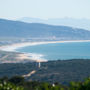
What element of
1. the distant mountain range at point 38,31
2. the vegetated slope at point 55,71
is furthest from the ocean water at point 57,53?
the distant mountain range at point 38,31

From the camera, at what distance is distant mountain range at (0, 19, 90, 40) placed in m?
173

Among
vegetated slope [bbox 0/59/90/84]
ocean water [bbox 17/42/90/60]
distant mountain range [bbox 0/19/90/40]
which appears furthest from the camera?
distant mountain range [bbox 0/19/90/40]

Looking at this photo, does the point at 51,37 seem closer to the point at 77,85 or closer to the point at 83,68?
the point at 83,68

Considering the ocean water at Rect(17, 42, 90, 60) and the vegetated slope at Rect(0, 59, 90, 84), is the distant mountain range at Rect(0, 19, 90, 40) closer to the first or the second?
the ocean water at Rect(17, 42, 90, 60)

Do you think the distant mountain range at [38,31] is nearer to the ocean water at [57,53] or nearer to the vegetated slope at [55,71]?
the ocean water at [57,53]

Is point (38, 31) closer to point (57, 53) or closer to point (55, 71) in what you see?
point (57, 53)

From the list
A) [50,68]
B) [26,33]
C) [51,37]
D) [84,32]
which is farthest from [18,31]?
[50,68]

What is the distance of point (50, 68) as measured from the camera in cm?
3850

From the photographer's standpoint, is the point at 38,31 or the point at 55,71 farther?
the point at 38,31

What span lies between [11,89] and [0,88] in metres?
0.20

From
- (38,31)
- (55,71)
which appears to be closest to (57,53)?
(55,71)

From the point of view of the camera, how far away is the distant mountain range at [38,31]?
173 meters

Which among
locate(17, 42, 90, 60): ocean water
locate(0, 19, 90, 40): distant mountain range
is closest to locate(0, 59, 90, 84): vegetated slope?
locate(17, 42, 90, 60): ocean water

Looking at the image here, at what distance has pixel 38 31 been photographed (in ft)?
597
